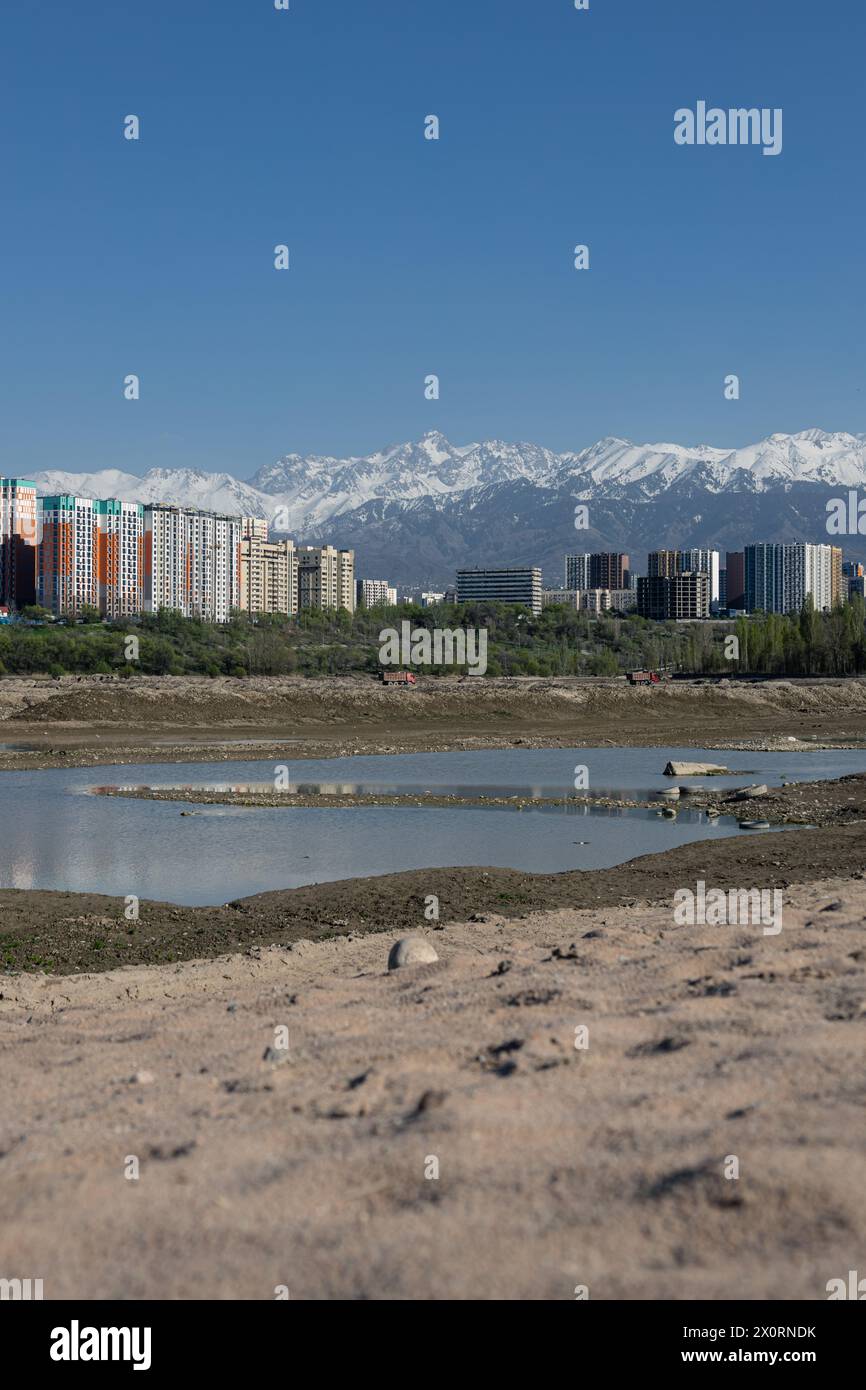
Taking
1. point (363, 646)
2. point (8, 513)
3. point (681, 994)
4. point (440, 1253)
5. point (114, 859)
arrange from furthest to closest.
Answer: point (8, 513), point (363, 646), point (114, 859), point (681, 994), point (440, 1253)

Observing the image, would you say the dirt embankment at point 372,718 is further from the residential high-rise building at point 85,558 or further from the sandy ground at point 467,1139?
the residential high-rise building at point 85,558

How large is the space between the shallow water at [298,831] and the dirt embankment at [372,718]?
10672 mm

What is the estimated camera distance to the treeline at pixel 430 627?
4636 inches

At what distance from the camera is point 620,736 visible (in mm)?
70688

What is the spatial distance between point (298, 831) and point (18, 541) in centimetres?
17214

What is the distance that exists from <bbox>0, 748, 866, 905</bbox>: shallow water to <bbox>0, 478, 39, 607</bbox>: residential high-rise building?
151 m

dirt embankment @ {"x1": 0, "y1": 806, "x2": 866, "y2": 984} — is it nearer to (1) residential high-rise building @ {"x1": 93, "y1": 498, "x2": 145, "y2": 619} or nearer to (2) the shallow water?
(2) the shallow water

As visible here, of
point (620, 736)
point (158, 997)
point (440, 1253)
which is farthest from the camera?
point (620, 736)

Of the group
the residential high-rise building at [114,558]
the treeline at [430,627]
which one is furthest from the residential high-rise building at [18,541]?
the treeline at [430,627]

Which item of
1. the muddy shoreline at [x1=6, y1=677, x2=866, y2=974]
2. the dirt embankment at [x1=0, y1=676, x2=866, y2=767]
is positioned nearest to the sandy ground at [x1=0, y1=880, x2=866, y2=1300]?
the muddy shoreline at [x1=6, y1=677, x2=866, y2=974]

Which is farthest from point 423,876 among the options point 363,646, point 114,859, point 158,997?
point 363,646

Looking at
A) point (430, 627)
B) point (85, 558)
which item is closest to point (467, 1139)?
point (430, 627)
